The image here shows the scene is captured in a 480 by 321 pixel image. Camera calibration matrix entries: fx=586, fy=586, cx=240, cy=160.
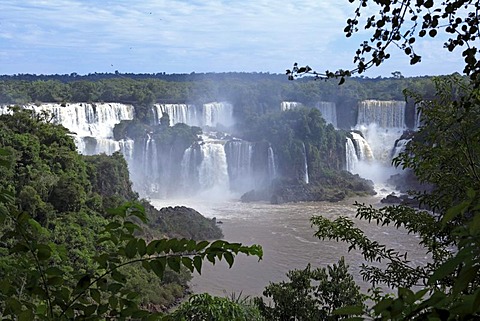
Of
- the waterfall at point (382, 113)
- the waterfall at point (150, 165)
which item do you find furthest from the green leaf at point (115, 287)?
the waterfall at point (382, 113)

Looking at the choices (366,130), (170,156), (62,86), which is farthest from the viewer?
(366,130)

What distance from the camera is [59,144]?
1619cm

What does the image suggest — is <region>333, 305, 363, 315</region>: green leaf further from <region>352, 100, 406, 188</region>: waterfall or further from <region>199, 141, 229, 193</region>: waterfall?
<region>352, 100, 406, 188</region>: waterfall

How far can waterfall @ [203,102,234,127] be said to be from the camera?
30.9 metres

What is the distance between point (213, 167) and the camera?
26.2 m

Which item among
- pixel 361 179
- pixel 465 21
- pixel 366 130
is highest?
pixel 465 21

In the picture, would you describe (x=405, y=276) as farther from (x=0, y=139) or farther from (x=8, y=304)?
(x=0, y=139)

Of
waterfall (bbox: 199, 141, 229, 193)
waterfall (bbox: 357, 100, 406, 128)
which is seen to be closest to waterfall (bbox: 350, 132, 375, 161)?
waterfall (bbox: 357, 100, 406, 128)

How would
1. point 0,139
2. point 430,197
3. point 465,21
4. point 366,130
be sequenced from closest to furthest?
1. point 465,21
2. point 430,197
3. point 0,139
4. point 366,130

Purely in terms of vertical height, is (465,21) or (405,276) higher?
(465,21)

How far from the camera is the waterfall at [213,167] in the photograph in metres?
26.2

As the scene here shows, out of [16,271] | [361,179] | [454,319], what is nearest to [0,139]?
[16,271]

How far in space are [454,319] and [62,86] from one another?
30.4 m

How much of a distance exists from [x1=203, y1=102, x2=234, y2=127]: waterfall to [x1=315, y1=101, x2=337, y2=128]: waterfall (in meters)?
5.33
